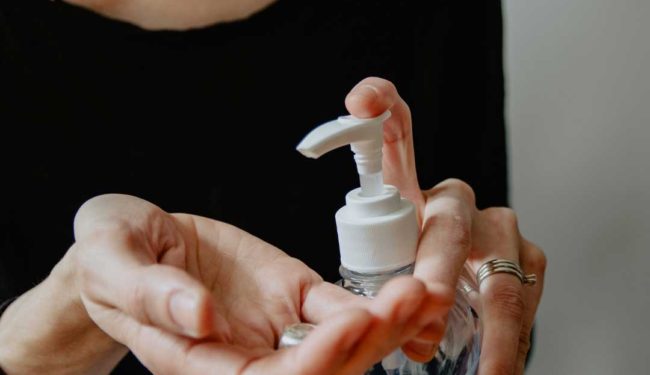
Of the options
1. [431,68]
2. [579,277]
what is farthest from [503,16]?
[579,277]

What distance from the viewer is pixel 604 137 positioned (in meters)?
0.70

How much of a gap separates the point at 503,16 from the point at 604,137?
0.16 metres

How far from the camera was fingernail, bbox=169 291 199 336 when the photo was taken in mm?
286

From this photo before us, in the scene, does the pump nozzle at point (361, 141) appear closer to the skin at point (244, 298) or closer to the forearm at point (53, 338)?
the skin at point (244, 298)

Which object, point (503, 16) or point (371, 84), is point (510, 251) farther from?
point (503, 16)

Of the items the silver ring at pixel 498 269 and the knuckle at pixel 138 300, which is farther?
the silver ring at pixel 498 269

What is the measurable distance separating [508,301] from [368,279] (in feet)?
0.44

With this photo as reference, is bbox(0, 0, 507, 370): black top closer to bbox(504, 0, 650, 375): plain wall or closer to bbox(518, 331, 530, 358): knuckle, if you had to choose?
bbox(504, 0, 650, 375): plain wall

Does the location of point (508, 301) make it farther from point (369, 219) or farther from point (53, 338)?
point (53, 338)

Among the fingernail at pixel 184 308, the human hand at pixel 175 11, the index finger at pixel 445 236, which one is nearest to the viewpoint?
the fingernail at pixel 184 308

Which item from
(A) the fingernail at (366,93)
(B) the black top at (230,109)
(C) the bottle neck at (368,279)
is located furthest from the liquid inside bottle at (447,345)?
(B) the black top at (230,109)

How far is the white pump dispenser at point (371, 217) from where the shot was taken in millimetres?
380

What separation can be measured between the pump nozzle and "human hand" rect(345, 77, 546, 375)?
0.02 meters

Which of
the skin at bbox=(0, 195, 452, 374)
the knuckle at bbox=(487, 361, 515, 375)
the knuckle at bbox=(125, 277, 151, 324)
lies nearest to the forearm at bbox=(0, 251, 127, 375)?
the skin at bbox=(0, 195, 452, 374)
